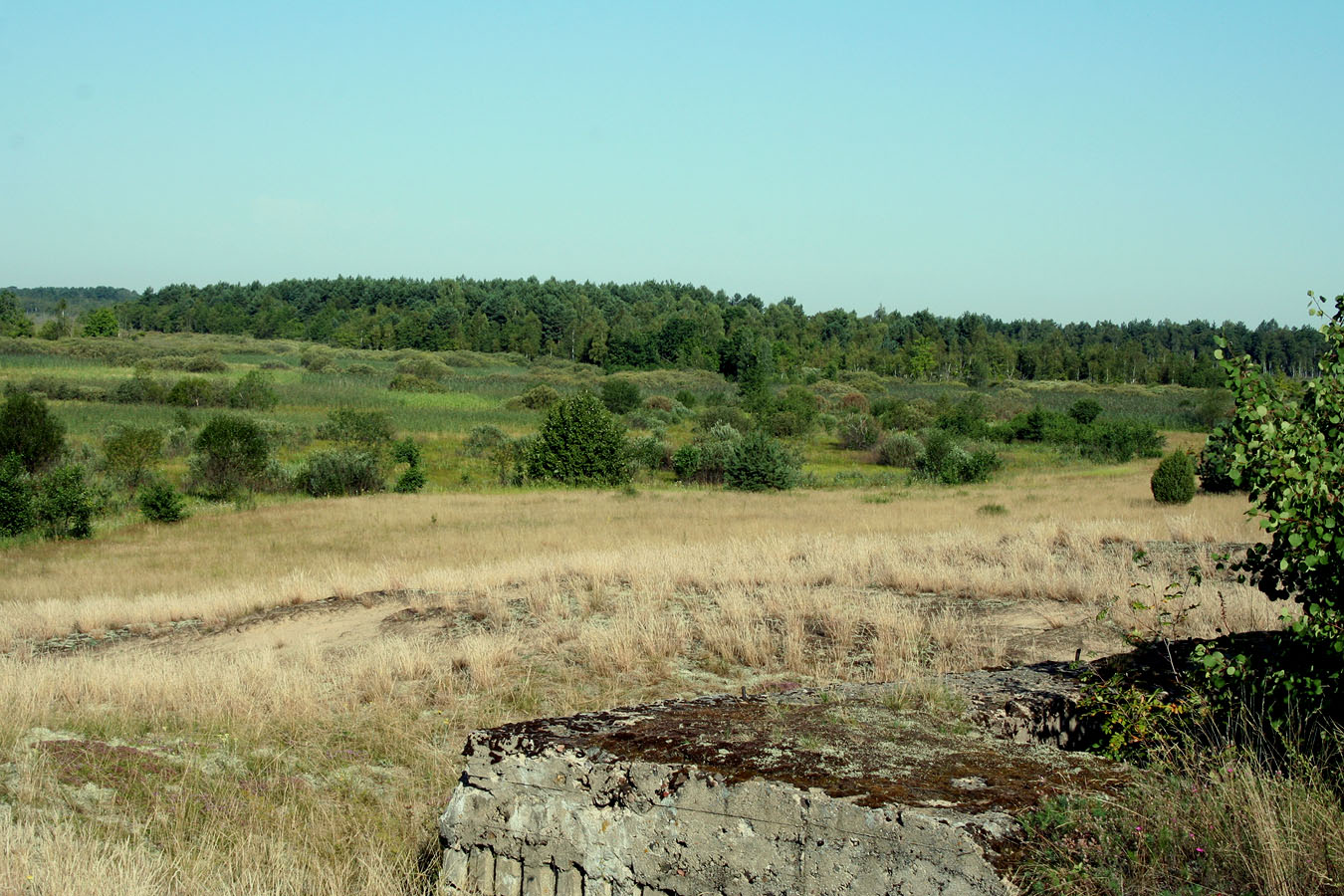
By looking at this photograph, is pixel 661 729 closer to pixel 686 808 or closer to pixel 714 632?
pixel 686 808

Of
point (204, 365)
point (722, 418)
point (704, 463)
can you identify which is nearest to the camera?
point (704, 463)

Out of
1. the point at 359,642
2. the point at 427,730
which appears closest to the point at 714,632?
the point at 427,730

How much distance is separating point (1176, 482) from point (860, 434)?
1467 inches

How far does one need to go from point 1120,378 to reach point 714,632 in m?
140

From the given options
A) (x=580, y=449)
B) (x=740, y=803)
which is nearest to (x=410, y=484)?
(x=580, y=449)

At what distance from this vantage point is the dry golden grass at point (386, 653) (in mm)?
5363

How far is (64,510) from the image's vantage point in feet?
95.4

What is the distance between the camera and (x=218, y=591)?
17422 millimetres

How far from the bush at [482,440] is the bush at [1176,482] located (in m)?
34.9

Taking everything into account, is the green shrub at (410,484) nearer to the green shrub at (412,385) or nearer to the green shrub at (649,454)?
the green shrub at (649,454)

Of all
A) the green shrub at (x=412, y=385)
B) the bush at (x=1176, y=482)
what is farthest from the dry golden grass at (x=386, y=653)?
the green shrub at (x=412, y=385)

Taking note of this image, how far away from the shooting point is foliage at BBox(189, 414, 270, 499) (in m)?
39.3

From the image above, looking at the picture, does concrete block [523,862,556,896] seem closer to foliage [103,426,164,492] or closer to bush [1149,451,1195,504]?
bush [1149,451,1195,504]

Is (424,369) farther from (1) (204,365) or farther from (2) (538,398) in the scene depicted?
(2) (538,398)
